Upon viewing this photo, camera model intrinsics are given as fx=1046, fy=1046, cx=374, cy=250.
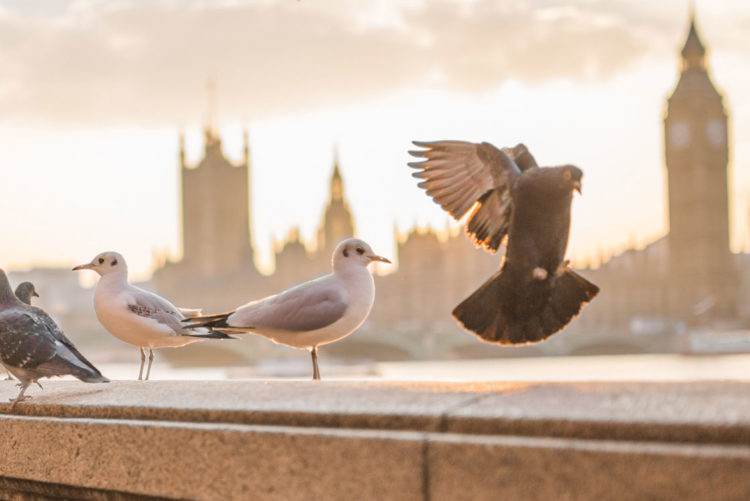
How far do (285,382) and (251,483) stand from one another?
17.6 inches

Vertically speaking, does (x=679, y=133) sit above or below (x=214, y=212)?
above

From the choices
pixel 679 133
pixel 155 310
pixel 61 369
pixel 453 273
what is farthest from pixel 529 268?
pixel 679 133

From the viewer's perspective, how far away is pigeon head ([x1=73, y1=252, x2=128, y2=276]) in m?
2.93

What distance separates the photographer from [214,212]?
78.5 meters

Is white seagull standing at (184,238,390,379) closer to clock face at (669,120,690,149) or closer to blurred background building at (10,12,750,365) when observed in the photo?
blurred background building at (10,12,750,365)

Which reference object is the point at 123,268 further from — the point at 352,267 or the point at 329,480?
the point at 329,480

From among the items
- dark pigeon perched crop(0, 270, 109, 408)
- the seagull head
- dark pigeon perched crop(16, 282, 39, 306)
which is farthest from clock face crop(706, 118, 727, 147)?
dark pigeon perched crop(0, 270, 109, 408)

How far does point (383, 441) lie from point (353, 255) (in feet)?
2.87

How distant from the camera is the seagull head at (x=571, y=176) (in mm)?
2395

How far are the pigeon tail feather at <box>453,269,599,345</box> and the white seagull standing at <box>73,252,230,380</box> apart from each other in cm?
78

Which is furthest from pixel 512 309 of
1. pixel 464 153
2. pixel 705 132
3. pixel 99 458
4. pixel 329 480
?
pixel 705 132

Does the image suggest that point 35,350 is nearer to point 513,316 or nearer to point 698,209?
point 513,316

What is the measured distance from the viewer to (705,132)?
223 feet

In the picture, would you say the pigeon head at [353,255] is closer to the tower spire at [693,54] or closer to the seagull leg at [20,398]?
the seagull leg at [20,398]
